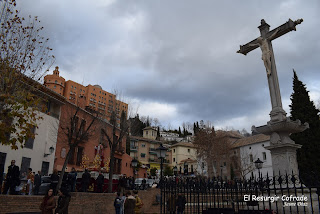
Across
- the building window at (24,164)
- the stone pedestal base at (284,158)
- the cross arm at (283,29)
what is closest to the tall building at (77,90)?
the building window at (24,164)

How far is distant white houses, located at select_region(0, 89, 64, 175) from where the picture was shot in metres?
19.4

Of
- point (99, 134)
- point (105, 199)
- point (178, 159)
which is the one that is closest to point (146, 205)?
point (105, 199)

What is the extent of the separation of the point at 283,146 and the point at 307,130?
51.0 ft

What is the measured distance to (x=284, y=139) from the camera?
8.23 metres

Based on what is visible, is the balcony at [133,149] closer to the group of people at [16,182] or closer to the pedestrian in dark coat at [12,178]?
the group of people at [16,182]

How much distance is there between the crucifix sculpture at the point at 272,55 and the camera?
8837 millimetres

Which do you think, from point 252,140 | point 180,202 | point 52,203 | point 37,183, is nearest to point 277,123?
point 180,202

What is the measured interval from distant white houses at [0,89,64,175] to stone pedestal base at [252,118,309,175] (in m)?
16.9

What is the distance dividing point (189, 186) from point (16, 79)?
7.92 metres

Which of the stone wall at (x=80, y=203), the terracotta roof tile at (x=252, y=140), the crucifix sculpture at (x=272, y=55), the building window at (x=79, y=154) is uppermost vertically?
the terracotta roof tile at (x=252, y=140)

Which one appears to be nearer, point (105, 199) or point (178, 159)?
point (105, 199)

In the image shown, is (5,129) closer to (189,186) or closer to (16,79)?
(16,79)

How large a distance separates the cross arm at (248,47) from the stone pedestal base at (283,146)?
12.4ft

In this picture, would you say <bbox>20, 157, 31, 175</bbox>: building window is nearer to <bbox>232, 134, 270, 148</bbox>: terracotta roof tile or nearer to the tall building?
<bbox>232, 134, 270, 148</bbox>: terracotta roof tile
